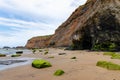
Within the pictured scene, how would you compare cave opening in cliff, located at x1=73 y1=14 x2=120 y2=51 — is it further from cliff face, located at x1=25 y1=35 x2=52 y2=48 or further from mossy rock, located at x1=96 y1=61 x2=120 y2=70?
cliff face, located at x1=25 y1=35 x2=52 y2=48

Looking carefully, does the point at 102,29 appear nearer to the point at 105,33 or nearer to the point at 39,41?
the point at 105,33

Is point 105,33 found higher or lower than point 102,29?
lower

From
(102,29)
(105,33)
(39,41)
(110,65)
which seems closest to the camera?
(110,65)

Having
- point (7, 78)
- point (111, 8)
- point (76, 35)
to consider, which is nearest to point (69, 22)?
point (76, 35)

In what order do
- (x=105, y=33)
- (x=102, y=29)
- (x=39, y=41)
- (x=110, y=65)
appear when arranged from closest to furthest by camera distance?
(x=110, y=65) < (x=105, y=33) < (x=102, y=29) < (x=39, y=41)

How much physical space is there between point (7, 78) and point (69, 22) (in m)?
82.9

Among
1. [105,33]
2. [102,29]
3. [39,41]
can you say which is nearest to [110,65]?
[105,33]

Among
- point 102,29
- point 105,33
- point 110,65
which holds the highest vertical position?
point 102,29

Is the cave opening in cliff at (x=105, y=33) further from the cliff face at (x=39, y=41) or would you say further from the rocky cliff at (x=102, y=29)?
the cliff face at (x=39, y=41)

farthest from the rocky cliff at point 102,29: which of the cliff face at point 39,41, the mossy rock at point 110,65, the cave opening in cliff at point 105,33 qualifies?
the cliff face at point 39,41

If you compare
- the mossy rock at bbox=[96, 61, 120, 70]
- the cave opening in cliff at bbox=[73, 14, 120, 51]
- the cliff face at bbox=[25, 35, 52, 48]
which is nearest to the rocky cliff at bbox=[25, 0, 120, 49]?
the cave opening in cliff at bbox=[73, 14, 120, 51]

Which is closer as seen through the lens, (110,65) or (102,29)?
(110,65)

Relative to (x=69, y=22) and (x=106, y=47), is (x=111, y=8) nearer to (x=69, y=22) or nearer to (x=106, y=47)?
(x=106, y=47)

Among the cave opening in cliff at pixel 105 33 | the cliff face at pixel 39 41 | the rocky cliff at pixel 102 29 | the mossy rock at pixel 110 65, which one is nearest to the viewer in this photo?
the mossy rock at pixel 110 65
